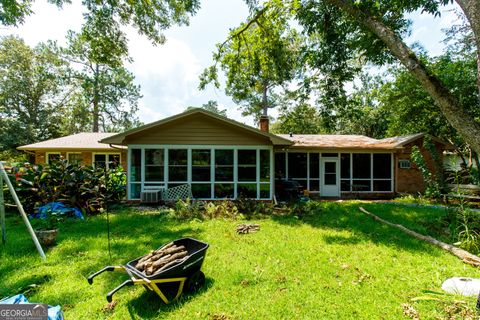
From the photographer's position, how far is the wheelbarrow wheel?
3609 millimetres

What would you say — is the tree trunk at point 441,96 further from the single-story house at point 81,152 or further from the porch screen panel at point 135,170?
the single-story house at point 81,152

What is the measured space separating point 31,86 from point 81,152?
1812 centimetres

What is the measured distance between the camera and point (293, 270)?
4.34 metres

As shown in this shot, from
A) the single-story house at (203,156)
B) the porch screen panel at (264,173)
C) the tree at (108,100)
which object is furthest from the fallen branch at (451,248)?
the tree at (108,100)

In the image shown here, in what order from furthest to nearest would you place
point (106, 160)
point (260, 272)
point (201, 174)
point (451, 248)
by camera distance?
point (106, 160)
point (201, 174)
point (451, 248)
point (260, 272)

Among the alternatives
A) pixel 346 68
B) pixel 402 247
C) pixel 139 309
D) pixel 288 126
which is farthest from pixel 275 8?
pixel 288 126

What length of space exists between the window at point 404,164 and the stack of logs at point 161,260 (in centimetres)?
1376

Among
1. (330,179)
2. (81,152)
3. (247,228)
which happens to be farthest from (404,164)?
(81,152)

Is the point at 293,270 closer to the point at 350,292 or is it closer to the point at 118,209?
the point at 350,292

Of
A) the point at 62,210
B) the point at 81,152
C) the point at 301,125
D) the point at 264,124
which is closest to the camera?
the point at 62,210

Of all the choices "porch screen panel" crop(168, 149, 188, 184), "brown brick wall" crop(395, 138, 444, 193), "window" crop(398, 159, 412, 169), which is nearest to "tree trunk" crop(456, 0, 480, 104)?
"porch screen panel" crop(168, 149, 188, 184)

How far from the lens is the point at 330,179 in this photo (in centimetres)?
1363

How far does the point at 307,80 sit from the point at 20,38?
32.8m

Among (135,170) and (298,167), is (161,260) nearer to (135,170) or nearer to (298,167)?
(135,170)
